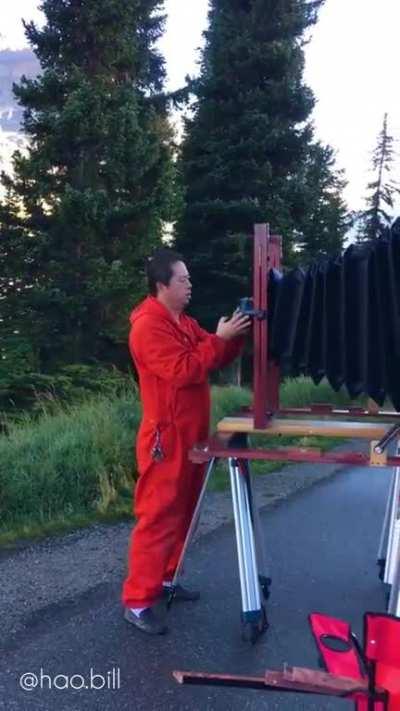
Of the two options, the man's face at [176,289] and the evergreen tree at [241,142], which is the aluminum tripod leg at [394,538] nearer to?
the man's face at [176,289]

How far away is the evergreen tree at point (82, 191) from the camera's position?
16594 millimetres

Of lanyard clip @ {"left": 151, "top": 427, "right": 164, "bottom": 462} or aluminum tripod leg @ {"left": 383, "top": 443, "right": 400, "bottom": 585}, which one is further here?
lanyard clip @ {"left": 151, "top": 427, "right": 164, "bottom": 462}

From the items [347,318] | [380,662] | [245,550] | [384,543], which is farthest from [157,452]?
[384,543]

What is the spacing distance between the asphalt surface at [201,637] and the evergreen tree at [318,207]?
575 inches

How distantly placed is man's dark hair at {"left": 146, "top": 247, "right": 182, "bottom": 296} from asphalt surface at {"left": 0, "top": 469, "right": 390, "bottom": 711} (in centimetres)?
189

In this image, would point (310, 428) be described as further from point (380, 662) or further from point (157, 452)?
point (380, 662)

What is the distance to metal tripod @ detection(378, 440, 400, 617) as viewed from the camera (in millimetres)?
3494

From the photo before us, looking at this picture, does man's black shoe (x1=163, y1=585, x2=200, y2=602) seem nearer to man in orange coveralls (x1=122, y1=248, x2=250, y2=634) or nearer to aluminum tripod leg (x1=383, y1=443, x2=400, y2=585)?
man in orange coveralls (x1=122, y1=248, x2=250, y2=634)

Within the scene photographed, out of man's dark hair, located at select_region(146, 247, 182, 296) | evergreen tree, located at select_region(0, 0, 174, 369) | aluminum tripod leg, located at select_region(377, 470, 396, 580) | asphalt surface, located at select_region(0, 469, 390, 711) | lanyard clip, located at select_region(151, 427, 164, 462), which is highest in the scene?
evergreen tree, located at select_region(0, 0, 174, 369)

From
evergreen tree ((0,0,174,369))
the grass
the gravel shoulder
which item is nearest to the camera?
the gravel shoulder

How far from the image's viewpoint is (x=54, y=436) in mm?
7715

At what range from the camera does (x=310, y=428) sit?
3959 millimetres

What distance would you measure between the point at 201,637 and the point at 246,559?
570 mm

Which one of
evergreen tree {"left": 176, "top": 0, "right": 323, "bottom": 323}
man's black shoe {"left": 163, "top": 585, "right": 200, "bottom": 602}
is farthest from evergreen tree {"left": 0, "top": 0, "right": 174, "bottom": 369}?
man's black shoe {"left": 163, "top": 585, "right": 200, "bottom": 602}
